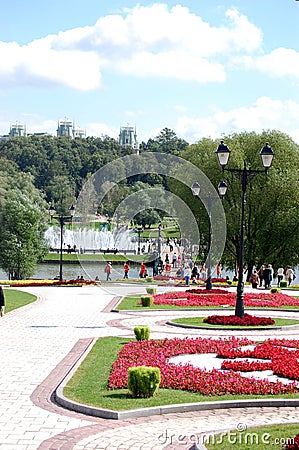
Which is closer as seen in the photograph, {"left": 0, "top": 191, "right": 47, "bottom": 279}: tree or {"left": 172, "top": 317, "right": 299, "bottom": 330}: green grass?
{"left": 172, "top": 317, "right": 299, "bottom": 330}: green grass

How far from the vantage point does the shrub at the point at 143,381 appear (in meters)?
10.2

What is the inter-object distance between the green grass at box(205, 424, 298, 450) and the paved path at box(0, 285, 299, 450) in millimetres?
321

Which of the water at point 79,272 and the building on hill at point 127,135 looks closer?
the water at point 79,272

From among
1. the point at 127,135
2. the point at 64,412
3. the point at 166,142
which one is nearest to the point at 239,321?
the point at 64,412

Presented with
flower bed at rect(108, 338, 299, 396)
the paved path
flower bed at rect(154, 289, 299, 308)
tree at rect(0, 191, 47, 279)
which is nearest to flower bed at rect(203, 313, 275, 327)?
the paved path

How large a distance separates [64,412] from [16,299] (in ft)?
60.4

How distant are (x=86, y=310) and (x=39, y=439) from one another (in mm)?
16503

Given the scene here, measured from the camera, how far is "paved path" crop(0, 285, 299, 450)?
8289mm

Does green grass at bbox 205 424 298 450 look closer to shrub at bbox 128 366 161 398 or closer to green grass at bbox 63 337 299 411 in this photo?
green grass at bbox 63 337 299 411

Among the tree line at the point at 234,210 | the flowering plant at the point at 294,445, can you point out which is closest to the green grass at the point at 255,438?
the flowering plant at the point at 294,445

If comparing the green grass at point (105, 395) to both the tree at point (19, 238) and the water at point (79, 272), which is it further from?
the tree at point (19, 238)

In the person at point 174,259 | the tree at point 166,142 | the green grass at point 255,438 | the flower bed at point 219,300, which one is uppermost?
the tree at point 166,142

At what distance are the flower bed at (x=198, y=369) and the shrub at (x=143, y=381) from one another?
2.62 feet

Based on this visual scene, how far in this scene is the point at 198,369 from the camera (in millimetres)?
12211
